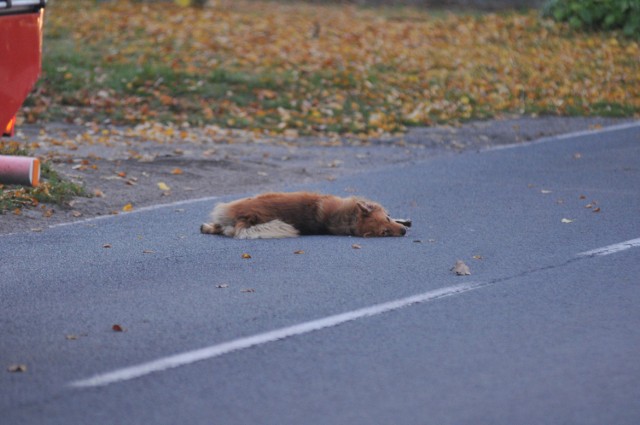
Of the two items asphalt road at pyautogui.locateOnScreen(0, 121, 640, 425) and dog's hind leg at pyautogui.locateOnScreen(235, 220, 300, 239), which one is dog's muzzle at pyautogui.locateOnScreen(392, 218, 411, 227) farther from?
dog's hind leg at pyautogui.locateOnScreen(235, 220, 300, 239)

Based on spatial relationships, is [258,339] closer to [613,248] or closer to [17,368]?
[17,368]

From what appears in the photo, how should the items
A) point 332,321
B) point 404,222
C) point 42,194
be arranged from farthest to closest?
point 42,194, point 404,222, point 332,321

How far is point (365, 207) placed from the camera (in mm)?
8445

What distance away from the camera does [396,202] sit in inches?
392

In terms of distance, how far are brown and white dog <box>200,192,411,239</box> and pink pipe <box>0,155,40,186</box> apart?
3503 mm

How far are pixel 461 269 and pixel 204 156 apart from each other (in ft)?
18.8

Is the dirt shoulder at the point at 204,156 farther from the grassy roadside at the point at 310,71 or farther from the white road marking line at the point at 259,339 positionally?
the white road marking line at the point at 259,339

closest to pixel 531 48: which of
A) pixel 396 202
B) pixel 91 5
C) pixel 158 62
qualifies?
pixel 158 62

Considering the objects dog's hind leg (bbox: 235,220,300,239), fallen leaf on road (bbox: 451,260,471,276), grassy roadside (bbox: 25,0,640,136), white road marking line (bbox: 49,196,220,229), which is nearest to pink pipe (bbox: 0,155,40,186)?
fallen leaf on road (bbox: 451,260,471,276)

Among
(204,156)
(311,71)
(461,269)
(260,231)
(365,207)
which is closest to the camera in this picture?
(461,269)

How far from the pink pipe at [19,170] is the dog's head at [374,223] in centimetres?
391

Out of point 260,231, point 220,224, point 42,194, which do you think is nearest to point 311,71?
point 42,194

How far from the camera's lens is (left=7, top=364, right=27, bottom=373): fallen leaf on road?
201 inches

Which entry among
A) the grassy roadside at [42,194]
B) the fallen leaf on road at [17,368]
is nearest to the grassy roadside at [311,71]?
the grassy roadside at [42,194]
